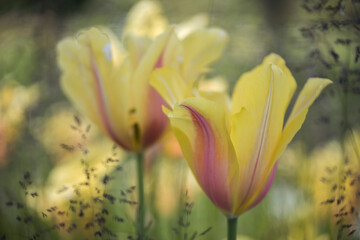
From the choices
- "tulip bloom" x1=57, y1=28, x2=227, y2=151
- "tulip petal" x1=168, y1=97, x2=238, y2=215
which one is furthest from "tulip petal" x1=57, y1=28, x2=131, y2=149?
"tulip petal" x1=168, y1=97, x2=238, y2=215

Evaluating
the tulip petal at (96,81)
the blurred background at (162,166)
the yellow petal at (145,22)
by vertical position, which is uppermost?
the yellow petal at (145,22)

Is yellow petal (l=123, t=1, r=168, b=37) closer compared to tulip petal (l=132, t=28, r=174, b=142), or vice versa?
tulip petal (l=132, t=28, r=174, b=142)

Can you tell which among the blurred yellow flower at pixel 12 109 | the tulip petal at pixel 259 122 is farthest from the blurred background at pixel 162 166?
the tulip petal at pixel 259 122

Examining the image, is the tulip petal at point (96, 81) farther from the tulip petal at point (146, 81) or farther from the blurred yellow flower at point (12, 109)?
the blurred yellow flower at point (12, 109)

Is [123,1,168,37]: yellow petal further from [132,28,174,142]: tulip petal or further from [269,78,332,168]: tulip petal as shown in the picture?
[269,78,332,168]: tulip petal

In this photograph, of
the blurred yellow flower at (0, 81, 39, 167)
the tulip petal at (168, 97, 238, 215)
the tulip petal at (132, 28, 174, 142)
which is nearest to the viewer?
the tulip petal at (168, 97, 238, 215)

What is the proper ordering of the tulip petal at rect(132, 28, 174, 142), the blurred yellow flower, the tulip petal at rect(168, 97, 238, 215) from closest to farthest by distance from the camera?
the tulip petal at rect(168, 97, 238, 215) → the tulip petal at rect(132, 28, 174, 142) → the blurred yellow flower

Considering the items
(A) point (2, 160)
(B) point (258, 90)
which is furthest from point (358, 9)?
(A) point (2, 160)

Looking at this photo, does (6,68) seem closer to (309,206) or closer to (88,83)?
(88,83)
